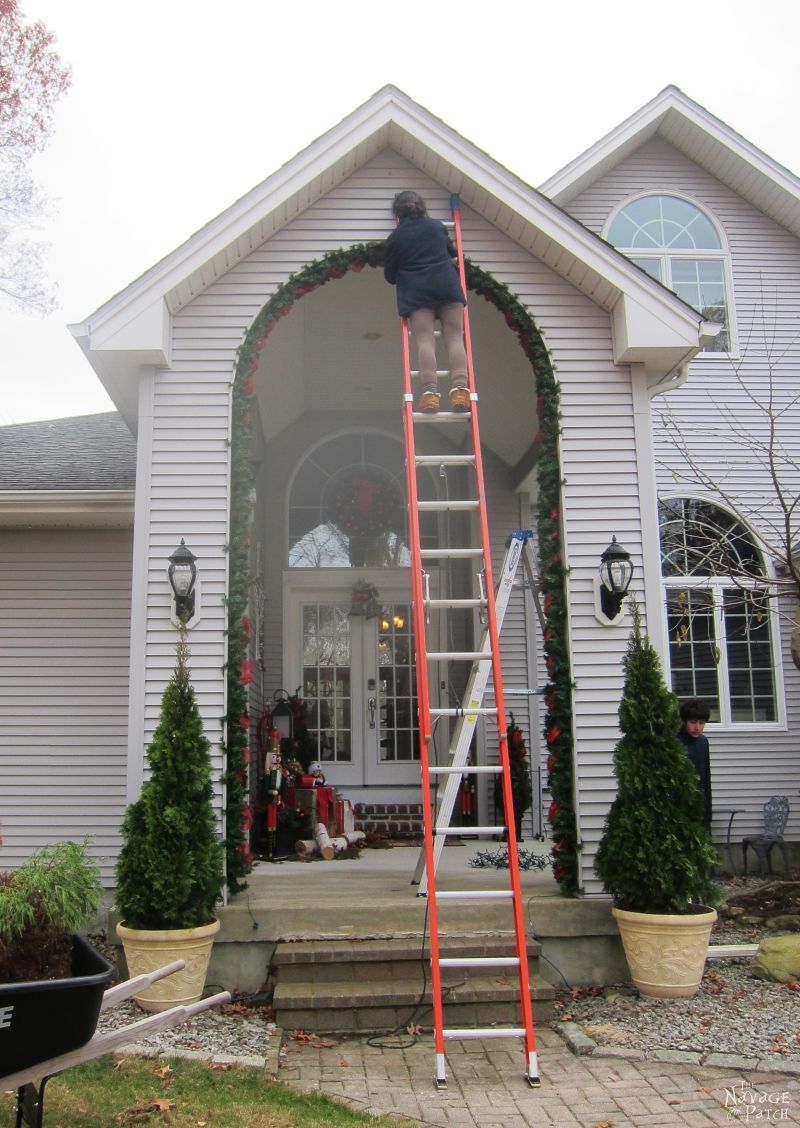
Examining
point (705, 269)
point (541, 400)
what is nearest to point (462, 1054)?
point (541, 400)

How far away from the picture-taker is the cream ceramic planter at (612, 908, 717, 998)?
5.19 m

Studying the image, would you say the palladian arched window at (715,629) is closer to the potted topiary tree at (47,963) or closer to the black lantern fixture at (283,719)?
the black lantern fixture at (283,719)

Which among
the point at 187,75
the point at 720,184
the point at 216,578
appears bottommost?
the point at 216,578

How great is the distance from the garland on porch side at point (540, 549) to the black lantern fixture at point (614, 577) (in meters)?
0.26

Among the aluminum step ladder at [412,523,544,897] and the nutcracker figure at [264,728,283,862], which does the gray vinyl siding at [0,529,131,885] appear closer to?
the nutcracker figure at [264,728,283,862]

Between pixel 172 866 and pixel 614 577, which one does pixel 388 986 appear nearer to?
pixel 172 866

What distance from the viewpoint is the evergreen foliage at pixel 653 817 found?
5.25m

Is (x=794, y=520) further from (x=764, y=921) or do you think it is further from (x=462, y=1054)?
(x=462, y=1054)

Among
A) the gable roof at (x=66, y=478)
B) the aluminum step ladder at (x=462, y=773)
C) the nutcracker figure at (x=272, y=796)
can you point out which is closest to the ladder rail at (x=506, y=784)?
the aluminum step ladder at (x=462, y=773)

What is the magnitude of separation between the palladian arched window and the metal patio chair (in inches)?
32.4

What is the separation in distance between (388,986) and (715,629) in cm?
600

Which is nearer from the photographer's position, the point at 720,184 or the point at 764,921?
the point at 764,921

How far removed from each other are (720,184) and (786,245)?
38.3 inches

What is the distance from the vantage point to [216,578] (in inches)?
235
